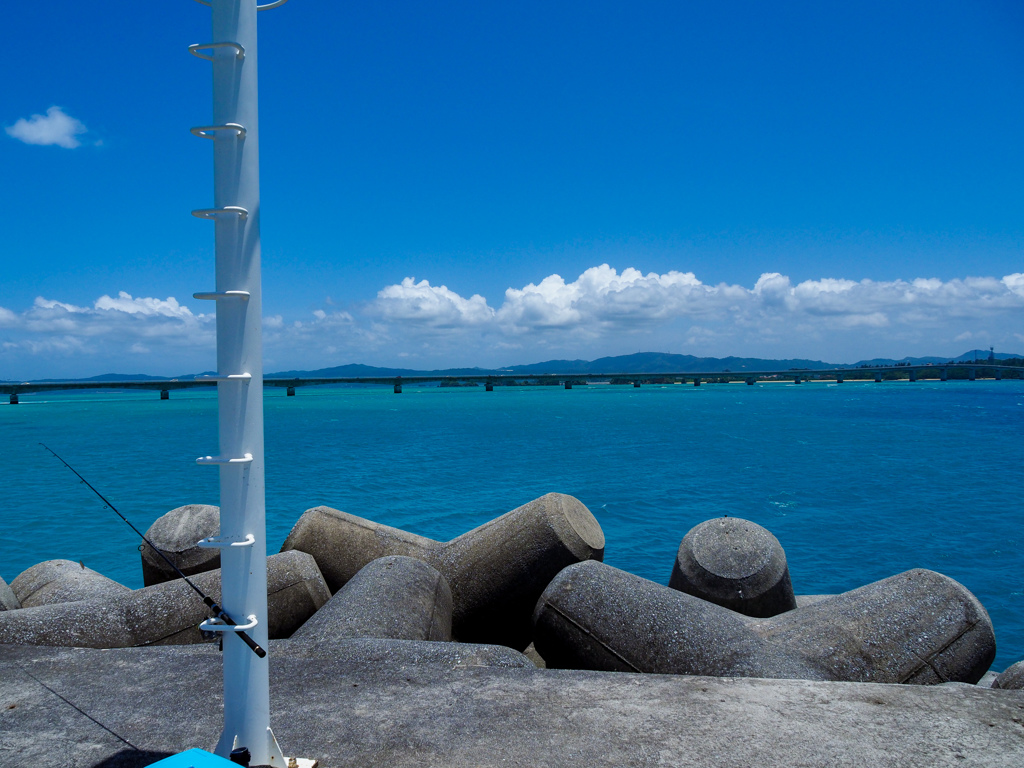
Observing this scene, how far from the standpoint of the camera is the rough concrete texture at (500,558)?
21.0ft

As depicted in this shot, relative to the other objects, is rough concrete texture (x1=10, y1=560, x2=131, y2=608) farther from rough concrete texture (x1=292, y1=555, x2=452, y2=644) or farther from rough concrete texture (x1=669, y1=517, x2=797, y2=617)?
rough concrete texture (x1=669, y1=517, x2=797, y2=617)

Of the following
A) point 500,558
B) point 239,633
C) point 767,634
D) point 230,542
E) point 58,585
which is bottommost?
point 58,585

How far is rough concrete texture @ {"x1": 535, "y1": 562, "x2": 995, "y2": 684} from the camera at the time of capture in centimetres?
433

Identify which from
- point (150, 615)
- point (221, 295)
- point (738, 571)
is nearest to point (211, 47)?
point (221, 295)

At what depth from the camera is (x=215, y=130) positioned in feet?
7.87

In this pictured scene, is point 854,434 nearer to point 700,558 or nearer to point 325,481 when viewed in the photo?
point 325,481

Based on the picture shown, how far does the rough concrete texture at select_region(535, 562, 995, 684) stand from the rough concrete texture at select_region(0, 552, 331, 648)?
7.63ft

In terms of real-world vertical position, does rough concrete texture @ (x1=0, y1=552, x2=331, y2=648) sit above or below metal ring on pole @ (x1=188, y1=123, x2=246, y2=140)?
below

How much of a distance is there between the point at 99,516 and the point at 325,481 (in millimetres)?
7470

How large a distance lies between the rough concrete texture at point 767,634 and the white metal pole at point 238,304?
2705 mm

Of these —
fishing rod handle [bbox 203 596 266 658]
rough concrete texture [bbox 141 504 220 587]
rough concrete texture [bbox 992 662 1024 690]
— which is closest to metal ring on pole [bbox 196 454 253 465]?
fishing rod handle [bbox 203 596 266 658]

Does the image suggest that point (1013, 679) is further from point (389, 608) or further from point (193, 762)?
point (193, 762)

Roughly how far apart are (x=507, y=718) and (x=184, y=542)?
570 cm

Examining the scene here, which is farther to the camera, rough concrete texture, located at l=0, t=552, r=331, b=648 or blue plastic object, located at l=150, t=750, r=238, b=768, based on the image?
rough concrete texture, located at l=0, t=552, r=331, b=648
